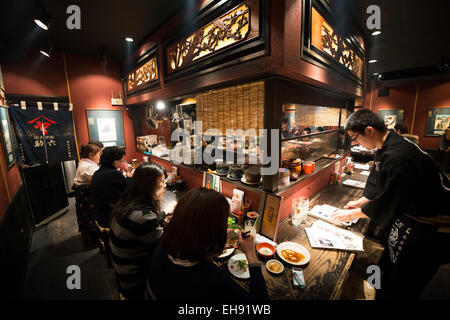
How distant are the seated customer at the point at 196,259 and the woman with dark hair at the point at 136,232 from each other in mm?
425

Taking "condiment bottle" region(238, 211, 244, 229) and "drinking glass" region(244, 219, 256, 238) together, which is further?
"condiment bottle" region(238, 211, 244, 229)

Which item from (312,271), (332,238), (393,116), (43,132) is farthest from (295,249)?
(393,116)

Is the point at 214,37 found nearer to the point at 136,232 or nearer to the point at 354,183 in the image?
the point at 136,232

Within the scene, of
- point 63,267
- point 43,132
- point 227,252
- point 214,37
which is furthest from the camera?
point 43,132

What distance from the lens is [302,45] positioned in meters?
1.89

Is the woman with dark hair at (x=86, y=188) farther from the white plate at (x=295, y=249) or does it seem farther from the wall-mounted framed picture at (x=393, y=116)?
the wall-mounted framed picture at (x=393, y=116)

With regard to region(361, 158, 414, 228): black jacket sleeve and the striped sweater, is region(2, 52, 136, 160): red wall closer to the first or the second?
the striped sweater

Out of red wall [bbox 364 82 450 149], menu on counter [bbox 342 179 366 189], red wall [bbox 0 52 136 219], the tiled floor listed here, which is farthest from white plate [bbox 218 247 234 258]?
red wall [bbox 364 82 450 149]

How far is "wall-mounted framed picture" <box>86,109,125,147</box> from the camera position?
200 inches

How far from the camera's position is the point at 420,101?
7.84m

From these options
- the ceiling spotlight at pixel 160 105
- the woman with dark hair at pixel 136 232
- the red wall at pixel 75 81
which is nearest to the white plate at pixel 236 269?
the woman with dark hair at pixel 136 232

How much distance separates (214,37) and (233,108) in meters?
0.87

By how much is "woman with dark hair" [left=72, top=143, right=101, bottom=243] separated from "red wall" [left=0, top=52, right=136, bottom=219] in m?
1.38

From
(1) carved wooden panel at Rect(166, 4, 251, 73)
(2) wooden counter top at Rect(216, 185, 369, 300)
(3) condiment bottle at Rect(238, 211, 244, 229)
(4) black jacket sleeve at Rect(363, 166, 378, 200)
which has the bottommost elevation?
(2) wooden counter top at Rect(216, 185, 369, 300)
